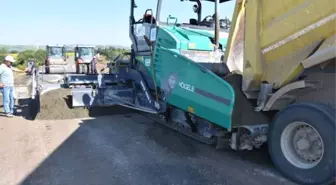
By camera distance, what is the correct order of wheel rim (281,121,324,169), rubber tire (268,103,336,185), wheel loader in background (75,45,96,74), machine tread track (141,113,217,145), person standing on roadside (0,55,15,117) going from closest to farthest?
rubber tire (268,103,336,185), wheel rim (281,121,324,169), machine tread track (141,113,217,145), person standing on roadside (0,55,15,117), wheel loader in background (75,45,96,74)

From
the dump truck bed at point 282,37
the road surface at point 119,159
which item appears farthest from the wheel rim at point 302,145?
the dump truck bed at point 282,37

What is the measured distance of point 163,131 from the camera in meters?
5.89

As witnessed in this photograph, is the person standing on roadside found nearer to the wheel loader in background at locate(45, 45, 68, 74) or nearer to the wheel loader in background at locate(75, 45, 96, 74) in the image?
the wheel loader in background at locate(75, 45, 96, 74)

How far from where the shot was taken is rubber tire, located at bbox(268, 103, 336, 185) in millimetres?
3143

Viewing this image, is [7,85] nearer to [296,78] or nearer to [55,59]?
[296,78]

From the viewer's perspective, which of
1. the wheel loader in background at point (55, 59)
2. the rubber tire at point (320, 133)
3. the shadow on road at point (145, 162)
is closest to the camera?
the rubber tire at point (320, 133)

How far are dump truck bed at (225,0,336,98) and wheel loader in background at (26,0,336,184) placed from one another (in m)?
0.01

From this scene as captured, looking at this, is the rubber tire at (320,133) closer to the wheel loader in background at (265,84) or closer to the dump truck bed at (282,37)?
the wheel loader in background at (265,84)

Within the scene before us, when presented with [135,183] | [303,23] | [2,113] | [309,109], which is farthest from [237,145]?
[2,113]

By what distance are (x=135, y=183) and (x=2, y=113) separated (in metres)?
5.58

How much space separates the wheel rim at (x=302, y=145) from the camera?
3.41m

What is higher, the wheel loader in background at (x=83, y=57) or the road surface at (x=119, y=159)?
the wheel loader in background at (x=83, y=57)

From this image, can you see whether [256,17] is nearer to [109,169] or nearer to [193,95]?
[193,95]

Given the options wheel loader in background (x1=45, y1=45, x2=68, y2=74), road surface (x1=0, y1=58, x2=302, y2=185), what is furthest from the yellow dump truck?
wheel loader in background (x1=45, y1=45, x2=68, y2=74)
